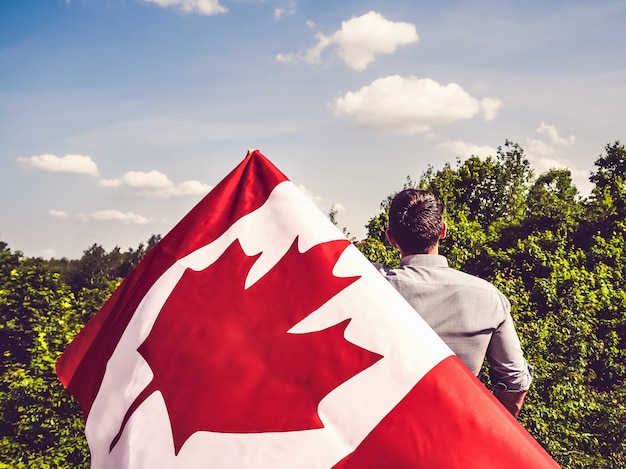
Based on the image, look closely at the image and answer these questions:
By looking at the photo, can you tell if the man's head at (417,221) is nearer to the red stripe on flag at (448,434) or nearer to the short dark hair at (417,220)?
the short dark hair at (417,220)

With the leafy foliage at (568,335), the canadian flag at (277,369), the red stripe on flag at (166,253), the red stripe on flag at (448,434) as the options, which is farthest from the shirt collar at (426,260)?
the leafy foliage at (568,335)

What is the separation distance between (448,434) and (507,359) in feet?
1.79

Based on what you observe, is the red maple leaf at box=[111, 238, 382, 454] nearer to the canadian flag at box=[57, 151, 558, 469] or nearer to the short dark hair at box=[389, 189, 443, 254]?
the canadian flag at box=[57, 151, 558, 469]

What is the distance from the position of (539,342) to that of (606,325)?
513 cm

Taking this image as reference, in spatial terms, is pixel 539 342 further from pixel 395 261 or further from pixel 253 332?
pixel 253 332

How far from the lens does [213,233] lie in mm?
2410

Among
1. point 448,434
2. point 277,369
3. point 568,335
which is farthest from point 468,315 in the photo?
point 568,335

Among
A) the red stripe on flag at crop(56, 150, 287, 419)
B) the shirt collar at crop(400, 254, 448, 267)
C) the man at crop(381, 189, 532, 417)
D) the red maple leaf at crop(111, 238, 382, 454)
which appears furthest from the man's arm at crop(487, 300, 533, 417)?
the red stripe on flag at crop(56, 150, 287, 419)

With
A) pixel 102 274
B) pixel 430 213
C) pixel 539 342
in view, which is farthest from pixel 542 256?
pixel 102 274

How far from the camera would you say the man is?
2135mm

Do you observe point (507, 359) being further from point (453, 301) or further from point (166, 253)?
point (166, 253)

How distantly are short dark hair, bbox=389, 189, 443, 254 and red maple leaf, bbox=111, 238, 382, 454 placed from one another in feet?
0.82

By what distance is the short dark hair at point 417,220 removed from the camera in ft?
7.37

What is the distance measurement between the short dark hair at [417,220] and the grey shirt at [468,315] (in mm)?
82
